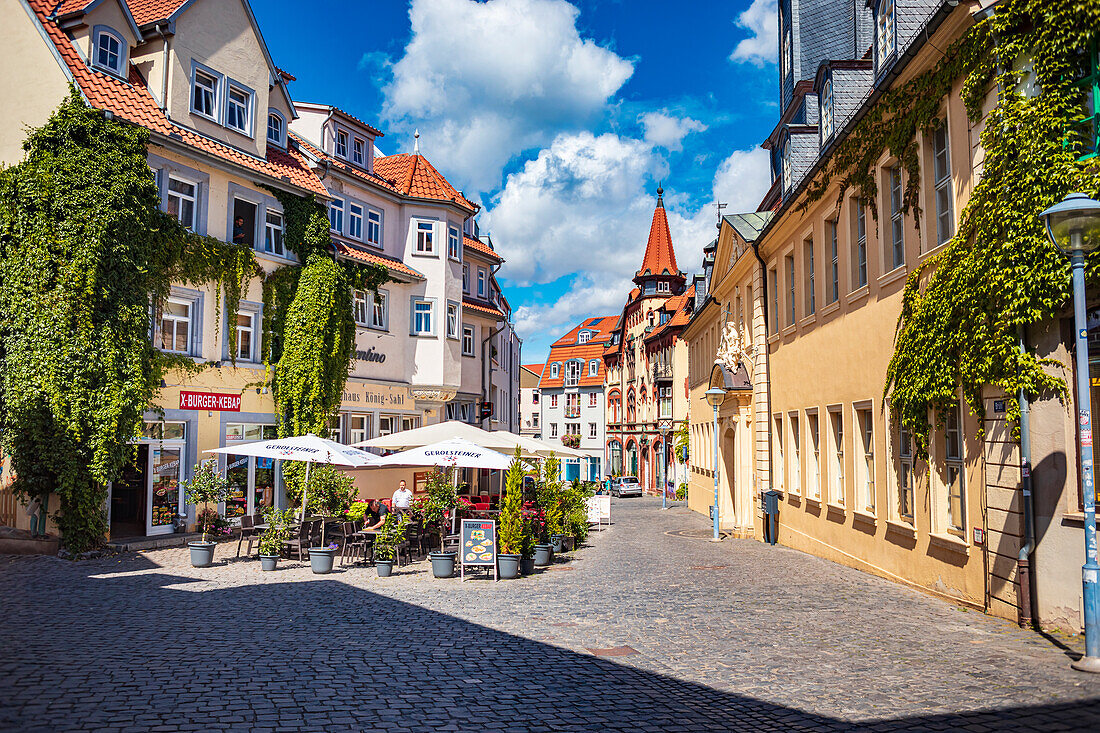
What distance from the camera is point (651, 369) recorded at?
67625mm

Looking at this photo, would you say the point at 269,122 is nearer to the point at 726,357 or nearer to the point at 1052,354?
the point at 726,357

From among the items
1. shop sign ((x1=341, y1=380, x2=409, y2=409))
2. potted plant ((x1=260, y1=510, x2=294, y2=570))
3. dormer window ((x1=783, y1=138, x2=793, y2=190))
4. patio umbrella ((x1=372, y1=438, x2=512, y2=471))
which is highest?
dormer window ((x1=783, y1=138, x2=793, y2=190))

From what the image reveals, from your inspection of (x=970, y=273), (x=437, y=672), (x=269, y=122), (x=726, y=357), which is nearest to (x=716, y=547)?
(x=726, y=357)

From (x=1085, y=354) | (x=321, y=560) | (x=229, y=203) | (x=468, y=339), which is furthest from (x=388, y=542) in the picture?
(x=468, y=339)

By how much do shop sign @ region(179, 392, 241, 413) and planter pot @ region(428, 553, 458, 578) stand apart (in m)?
9.52

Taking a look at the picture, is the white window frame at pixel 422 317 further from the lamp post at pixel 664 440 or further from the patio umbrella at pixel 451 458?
the lamp post at pixel 664 440

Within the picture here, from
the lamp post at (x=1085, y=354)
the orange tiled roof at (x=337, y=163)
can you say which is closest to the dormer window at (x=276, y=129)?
the orange tiled roof at (x=337, y=163)

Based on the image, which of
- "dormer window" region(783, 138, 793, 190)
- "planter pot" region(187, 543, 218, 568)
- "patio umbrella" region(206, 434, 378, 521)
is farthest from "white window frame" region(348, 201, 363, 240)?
"planter pot" region(187, 543, 218, 568)

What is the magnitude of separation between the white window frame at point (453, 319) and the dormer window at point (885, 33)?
19.8 meters

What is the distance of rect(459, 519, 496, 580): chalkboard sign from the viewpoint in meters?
15.4

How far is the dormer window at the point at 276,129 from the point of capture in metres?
26.0

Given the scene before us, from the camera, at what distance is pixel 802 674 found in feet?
26.9

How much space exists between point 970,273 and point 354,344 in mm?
21120

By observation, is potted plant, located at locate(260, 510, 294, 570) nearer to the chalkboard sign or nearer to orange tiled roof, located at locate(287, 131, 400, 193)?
the chalkboard sign
